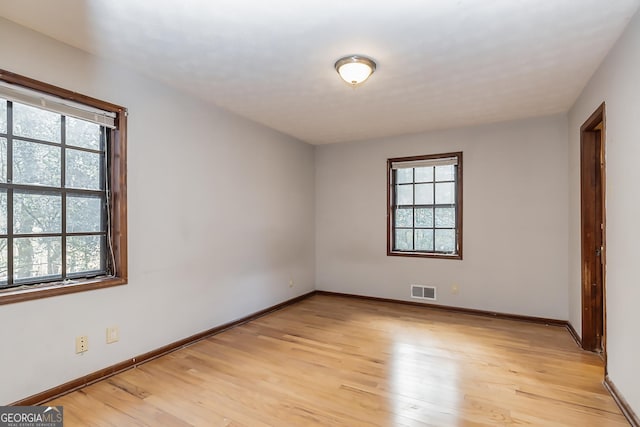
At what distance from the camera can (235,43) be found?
2289 mm

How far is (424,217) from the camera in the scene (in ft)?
15.5

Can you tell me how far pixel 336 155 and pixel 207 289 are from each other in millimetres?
2868

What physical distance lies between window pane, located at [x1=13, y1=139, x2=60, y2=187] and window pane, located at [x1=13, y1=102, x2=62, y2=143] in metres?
0.06

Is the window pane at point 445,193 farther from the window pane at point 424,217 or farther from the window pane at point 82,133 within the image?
the window pane at point 82,133

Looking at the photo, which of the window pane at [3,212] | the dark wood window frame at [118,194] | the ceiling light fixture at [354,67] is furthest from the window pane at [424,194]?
the window pane at [3,212]

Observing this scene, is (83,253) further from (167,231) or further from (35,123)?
(35,123)

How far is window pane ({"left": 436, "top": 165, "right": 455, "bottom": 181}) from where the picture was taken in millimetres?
4523

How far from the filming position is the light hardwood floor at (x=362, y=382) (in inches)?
82.0

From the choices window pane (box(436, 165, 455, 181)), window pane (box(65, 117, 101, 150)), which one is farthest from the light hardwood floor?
window pane (box(436, 165, 455, 181))

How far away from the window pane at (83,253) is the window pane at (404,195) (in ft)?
12.1

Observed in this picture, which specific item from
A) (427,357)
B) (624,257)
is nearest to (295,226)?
(427,357)

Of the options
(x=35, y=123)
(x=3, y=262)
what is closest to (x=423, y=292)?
(x=3, y=262)

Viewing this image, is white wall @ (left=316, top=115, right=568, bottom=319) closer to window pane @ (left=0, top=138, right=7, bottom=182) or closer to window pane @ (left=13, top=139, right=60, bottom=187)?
window pane @ (left=13, top=139, right=60, bottom=187)

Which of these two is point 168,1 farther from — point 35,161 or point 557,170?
point 557,170
